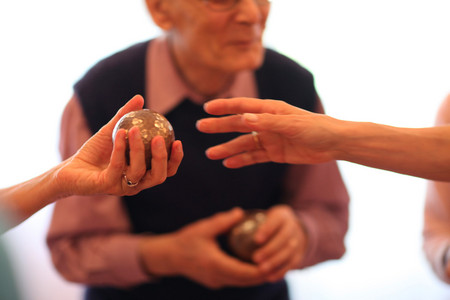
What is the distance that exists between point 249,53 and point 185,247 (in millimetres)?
500

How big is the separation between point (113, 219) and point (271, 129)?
59 centimetres

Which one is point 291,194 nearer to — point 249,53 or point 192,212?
point 192,212

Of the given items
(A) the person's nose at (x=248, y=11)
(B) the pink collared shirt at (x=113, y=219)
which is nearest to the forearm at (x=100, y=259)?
(B) the pink collared shirt at (x=113, y=219)

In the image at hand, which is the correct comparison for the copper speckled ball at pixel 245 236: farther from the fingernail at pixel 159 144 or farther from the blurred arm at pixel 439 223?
the fingernail at pixel 159 144

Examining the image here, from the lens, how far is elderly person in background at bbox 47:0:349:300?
95 cm

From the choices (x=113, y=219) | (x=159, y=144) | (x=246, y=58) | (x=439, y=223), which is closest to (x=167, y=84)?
(x=246, y=58)

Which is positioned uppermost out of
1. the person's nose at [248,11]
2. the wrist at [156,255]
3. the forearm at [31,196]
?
the person's nose at [248,11]

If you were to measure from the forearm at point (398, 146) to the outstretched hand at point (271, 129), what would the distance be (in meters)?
0.04

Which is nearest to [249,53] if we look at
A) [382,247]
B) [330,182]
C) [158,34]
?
[158,34]

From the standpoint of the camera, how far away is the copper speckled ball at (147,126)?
603 mm

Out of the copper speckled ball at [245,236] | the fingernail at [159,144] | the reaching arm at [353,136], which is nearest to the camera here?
the fingernail at [159,144]

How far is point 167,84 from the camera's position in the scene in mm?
1039

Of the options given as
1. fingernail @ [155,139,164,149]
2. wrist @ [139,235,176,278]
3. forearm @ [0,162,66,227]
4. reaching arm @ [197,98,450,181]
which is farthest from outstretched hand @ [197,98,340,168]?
wrist @ [139,235,176,278]

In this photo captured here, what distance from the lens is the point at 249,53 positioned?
0.94 meters
